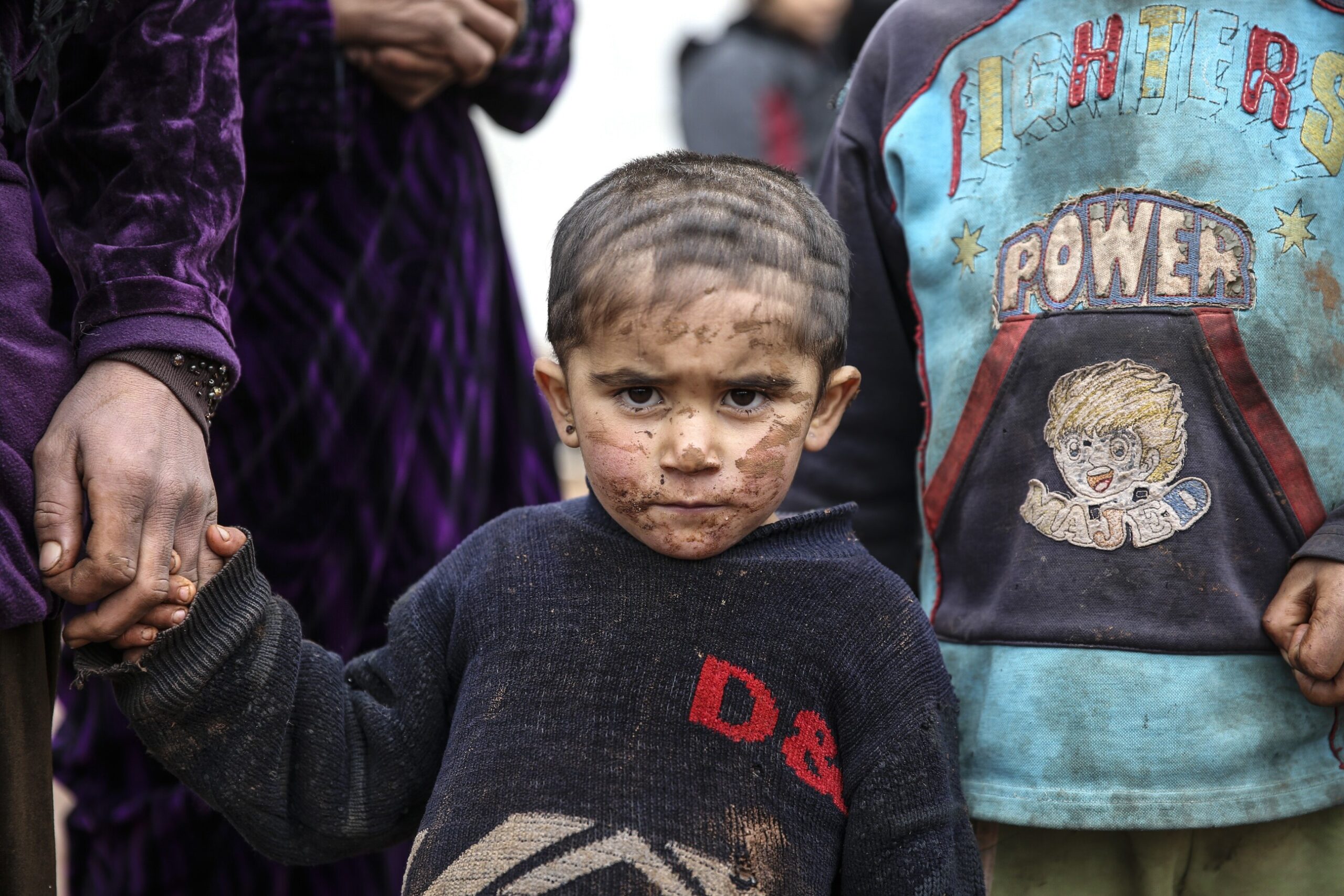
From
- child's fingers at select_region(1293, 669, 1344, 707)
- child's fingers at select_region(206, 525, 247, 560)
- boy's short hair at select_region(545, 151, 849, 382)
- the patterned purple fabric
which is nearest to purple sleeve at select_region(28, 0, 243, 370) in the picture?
the patterned purple fabric

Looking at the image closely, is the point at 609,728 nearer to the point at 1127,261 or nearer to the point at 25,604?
the point at 25,604

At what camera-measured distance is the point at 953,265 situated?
68.6 inches

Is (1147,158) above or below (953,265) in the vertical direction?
above

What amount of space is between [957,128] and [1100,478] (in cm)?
54

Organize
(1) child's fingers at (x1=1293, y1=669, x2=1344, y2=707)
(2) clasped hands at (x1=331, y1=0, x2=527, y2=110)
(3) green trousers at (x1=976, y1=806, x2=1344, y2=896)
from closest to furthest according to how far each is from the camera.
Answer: (1) child's fingers at (x1=1293, y1=669, x2=1344, y2=707) → (3) green trousers at (x1=976, y1=806, x2=1344, y2=896) → (2) clasped hands at (x1=331, y1=0, x2=527, y2=110)

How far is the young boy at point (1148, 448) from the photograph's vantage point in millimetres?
1526

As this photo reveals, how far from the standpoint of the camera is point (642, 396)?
56.4 inches

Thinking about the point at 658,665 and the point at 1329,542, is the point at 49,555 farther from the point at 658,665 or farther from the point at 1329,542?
the point at 1329,542

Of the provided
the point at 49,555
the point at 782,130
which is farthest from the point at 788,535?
the point at 782,130

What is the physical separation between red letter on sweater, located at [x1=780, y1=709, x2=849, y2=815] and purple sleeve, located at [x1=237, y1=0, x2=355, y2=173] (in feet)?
3.91

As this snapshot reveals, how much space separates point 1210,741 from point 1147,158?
0.73 m

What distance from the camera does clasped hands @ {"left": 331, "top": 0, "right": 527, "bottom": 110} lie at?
→ 201 cm

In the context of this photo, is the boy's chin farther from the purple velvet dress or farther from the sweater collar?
the purple velvet dress

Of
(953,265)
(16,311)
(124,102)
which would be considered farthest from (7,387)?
(953,265)
